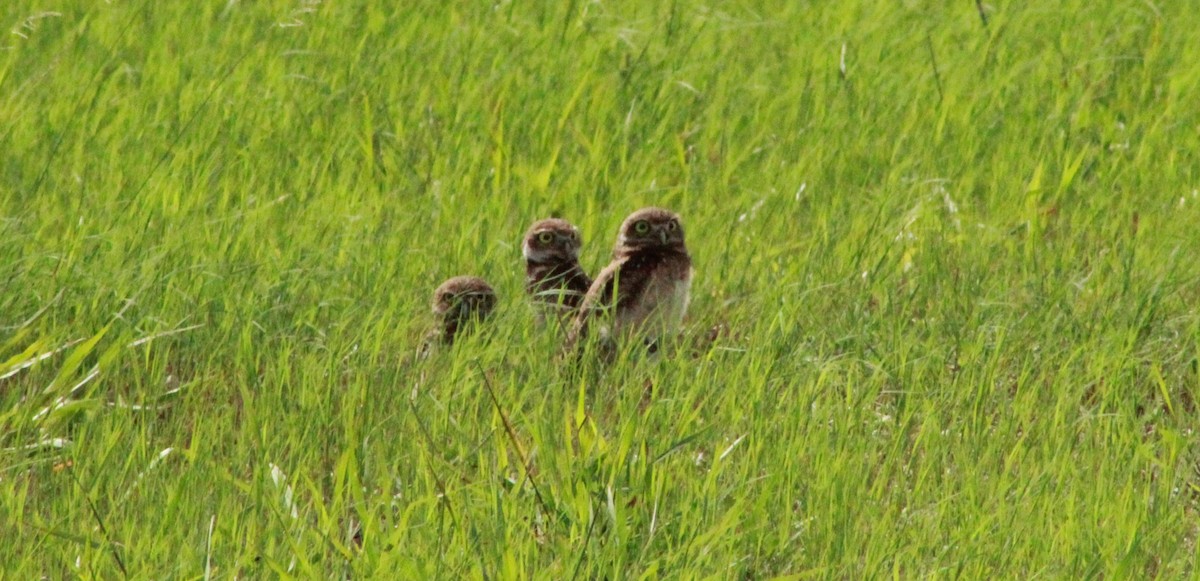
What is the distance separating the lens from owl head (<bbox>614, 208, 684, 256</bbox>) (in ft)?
18.8

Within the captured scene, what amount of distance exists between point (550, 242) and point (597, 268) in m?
0.50

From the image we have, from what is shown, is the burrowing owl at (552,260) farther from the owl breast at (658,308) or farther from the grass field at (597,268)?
the owl breast at (658,308)

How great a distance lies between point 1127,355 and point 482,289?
6.63 ft

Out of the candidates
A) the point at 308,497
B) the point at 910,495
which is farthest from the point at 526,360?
the point at 910,495

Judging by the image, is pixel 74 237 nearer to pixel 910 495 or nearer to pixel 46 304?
pixel 46 304

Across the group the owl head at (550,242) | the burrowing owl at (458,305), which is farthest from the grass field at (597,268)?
the owl head at (550,242)

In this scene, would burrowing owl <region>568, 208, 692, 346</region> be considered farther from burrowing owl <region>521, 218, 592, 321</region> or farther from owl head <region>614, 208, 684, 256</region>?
burrowing owl <region>521, 218, 592, 321</region>

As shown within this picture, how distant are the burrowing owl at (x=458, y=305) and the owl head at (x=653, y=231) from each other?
1.60 feet

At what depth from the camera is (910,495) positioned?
4.66 m

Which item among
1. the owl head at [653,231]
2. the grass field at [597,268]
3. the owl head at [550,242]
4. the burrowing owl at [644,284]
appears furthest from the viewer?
the owl head at [550,242]

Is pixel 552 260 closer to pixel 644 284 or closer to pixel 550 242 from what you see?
pixel 550 242

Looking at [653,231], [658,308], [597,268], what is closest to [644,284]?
[658,308]

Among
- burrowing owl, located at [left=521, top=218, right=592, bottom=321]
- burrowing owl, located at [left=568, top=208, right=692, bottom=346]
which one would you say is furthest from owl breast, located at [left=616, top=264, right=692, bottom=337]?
burrowing owl, located at [left=521, top=218, right=592, bottom=321]

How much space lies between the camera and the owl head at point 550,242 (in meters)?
5.84
